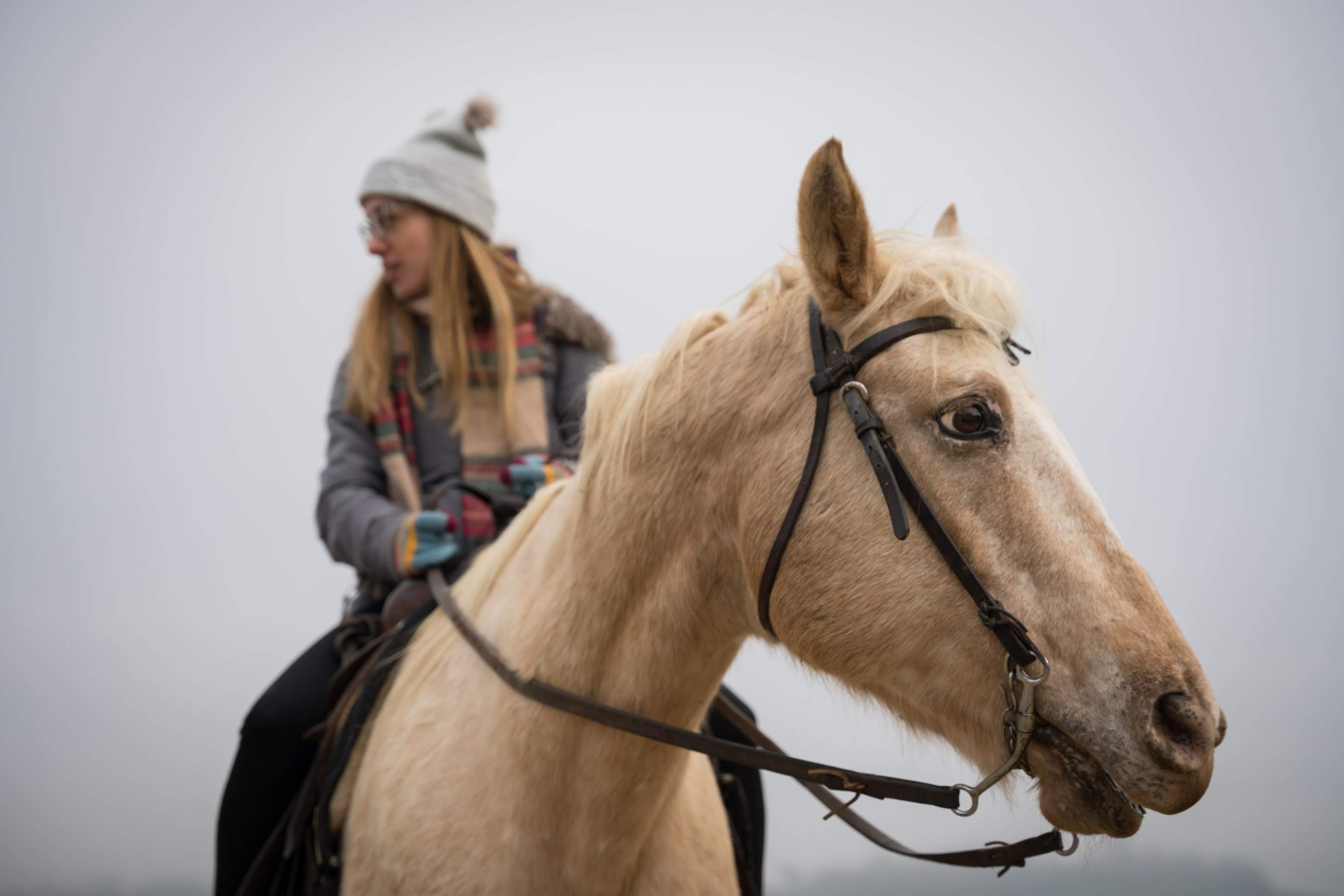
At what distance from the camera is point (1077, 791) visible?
0.89 m

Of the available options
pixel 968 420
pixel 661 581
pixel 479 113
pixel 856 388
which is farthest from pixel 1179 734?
pixel 479 113

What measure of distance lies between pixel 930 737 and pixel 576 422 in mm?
1382

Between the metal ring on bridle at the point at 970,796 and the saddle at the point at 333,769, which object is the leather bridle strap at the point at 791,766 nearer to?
the metal ring on bridle at the point at 970,796

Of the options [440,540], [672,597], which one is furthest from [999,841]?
[440,540]

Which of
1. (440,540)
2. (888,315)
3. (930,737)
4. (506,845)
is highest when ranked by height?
(888,315)

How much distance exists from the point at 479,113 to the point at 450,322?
665 millimetres

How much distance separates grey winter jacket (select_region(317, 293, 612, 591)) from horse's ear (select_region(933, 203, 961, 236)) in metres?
0.87

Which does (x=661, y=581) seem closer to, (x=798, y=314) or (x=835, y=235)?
(x=798, y=314)

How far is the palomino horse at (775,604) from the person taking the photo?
885 millimetres

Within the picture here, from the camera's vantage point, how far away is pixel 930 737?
104 cm

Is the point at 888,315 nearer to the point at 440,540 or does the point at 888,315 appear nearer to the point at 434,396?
the point at 440,540

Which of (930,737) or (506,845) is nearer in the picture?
(930,737)

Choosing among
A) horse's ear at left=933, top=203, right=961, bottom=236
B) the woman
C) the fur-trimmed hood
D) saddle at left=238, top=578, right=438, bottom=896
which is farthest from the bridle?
the fur-trimmed hood

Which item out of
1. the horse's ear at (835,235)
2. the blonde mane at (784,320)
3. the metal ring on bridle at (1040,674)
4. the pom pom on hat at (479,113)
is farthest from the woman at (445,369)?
the metal ring on bridle at (1040,674)
